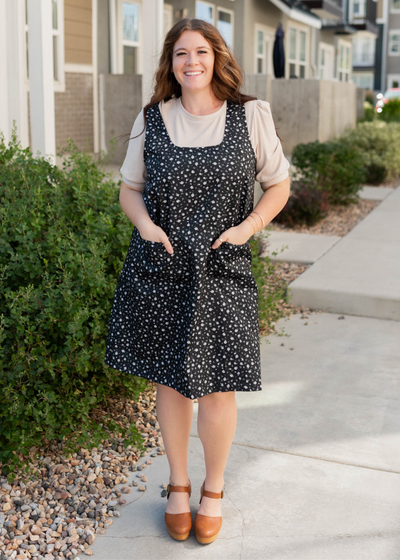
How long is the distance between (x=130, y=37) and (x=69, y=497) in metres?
10.7

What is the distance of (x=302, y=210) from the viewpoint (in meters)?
8.05

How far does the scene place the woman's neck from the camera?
7.50ft

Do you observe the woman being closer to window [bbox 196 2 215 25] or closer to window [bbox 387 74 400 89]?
window [bbox 196 2 215 25]

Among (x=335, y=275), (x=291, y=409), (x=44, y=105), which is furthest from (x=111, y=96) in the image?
(x=291, y=409)

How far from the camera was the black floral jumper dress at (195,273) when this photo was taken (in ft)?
7.29

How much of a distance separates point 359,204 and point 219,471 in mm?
7677

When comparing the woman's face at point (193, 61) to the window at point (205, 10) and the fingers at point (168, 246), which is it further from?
the window at point (205, 10)

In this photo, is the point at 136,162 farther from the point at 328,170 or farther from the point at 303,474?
the point at 328,170

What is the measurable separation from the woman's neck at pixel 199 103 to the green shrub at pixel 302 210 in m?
5.77

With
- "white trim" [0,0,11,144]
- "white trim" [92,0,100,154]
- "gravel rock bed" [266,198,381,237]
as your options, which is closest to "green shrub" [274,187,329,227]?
"gravel rock bed" [266,198,381,237]

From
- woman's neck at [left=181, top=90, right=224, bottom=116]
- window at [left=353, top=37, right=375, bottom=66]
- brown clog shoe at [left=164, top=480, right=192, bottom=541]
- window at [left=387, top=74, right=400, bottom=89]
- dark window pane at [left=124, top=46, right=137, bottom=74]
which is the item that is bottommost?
brown clog shoe at [left=164, top=480, right=192, bottom=541]

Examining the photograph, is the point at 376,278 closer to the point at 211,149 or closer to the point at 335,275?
the point at 335,275

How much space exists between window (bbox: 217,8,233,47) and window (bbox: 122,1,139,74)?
3.28 meters

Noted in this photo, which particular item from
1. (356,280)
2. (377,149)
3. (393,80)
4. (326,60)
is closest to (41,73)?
(356,280)
